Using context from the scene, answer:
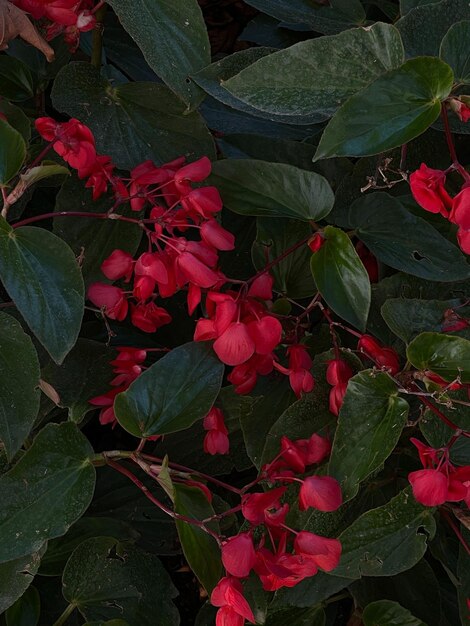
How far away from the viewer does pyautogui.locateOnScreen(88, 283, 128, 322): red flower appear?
79 cm


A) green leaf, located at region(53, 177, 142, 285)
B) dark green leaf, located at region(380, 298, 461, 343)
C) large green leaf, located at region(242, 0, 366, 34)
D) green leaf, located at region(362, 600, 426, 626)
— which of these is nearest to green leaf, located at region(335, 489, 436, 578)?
green leaf, located at region(362, 600, 426, 626)

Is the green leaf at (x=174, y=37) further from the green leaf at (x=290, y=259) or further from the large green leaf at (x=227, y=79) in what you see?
the green leaf at (x=290, y=259)

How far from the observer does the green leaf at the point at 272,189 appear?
0.79m

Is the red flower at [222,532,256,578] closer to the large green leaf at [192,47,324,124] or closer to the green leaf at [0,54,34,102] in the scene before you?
the large green leaf at [192,47,324,124]

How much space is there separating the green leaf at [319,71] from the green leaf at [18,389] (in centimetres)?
29

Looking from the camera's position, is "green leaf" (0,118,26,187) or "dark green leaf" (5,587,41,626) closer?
"green leaf" (0,118,26,187)

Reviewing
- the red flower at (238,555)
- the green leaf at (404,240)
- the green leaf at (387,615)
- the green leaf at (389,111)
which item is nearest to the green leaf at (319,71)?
the green leaf at (389,111)

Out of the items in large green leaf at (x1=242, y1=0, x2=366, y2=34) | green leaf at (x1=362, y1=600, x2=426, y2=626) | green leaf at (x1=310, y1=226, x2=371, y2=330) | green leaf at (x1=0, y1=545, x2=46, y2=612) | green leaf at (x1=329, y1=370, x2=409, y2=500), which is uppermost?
large green leaf at (x1=242, y1=0, x2=366, y2=34)

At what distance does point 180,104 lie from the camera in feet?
2.96

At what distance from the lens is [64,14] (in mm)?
824

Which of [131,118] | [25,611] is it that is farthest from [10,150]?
[25,611]

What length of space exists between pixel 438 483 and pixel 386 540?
0.49ft

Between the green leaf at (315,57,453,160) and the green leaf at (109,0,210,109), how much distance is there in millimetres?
189

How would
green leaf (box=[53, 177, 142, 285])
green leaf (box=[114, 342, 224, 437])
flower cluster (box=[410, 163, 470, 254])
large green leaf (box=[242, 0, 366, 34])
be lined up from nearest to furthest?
flower cluster (box=[410, 163, 470, 254])
green leaf (box=[114, 342, 224, 437])
green leaf (box=[53, 177, 142, 285])
large green leaf (box=[242, 0, 366, 34])
